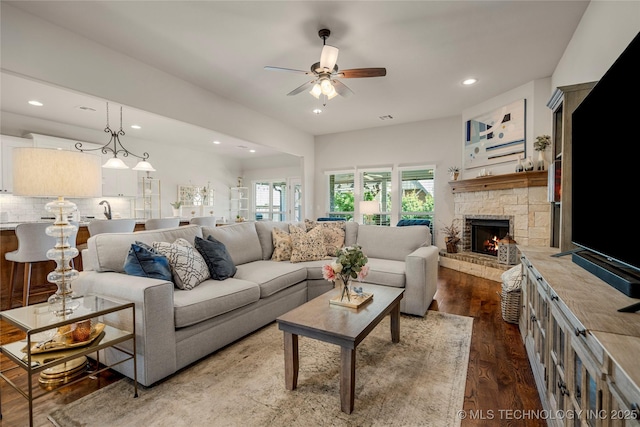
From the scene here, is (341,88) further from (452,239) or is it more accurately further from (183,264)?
(452,239)

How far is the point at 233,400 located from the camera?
1.68m

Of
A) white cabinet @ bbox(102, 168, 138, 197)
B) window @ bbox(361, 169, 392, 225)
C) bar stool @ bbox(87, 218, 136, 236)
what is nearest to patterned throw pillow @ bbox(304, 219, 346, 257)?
bar stool @ bbox(87, 218, 136, 236)

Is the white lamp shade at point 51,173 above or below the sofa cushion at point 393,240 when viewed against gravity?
above

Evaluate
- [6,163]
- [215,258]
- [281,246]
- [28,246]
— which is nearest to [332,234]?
[281,246]

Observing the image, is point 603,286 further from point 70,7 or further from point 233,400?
point 70,7

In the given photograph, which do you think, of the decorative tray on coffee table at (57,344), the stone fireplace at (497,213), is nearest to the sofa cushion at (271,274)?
the decorative tray on coffee table at (57,344)

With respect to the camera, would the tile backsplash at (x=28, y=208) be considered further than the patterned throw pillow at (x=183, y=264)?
Yes

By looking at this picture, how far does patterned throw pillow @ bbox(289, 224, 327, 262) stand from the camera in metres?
3.46

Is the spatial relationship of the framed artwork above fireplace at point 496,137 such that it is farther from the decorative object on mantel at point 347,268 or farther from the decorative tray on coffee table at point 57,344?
the decorative tray on coffee table at point 57,344

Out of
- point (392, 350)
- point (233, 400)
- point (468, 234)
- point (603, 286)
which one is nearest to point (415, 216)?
point (468, 234)

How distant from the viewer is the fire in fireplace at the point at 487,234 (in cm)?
480

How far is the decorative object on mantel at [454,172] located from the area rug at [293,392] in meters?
3.72

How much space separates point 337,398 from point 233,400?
0.61 meters

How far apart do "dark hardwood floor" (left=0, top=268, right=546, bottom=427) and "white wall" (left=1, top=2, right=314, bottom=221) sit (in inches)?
94.1
